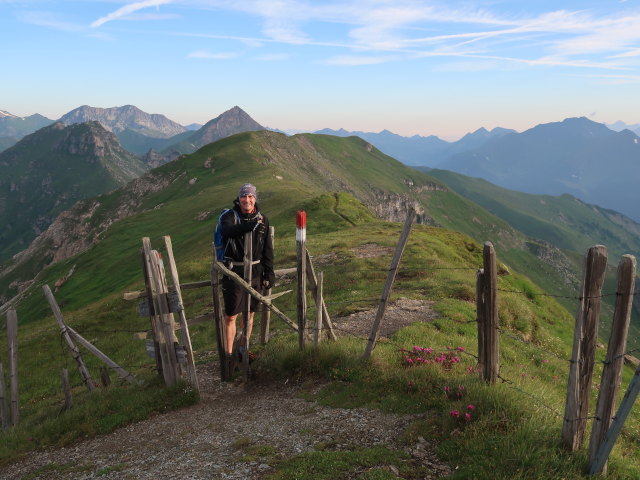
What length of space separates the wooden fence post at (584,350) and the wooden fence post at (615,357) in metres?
0.23

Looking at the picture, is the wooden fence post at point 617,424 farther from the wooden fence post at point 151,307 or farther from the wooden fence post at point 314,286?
the wooden fence post at point 151,307

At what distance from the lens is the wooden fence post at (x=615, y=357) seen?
5.85 m

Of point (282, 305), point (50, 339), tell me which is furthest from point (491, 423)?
point (50, 339)

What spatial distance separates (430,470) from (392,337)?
23.9 ft

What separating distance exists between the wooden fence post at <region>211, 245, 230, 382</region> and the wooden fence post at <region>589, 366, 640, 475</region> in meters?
9.03

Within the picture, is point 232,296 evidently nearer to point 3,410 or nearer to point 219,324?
point 219,324

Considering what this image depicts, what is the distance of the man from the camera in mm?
11742

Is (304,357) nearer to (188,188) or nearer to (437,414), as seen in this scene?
(437,414)

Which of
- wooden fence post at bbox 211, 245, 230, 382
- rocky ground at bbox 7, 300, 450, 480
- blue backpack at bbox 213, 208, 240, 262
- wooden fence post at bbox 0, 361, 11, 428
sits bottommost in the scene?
wooden fence post at bbox 0, 361, 11, 428

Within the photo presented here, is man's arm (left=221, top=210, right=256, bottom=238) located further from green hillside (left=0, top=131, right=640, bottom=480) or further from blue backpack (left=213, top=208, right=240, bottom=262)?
green hillside (left=0, top=131, right=640, bottom=480)

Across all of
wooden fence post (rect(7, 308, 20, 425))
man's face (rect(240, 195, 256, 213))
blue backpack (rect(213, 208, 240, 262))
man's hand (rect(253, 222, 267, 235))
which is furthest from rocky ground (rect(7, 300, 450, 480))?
wooden fence post (rect(7, 308, 20, 425))

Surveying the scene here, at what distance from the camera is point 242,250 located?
1220cm

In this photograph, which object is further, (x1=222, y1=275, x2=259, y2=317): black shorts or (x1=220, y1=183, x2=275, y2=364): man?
(x1=222, y1=275, x2=259, y2=317): black shorts

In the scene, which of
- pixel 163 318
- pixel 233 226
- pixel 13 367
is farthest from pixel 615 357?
pixel 13 367
